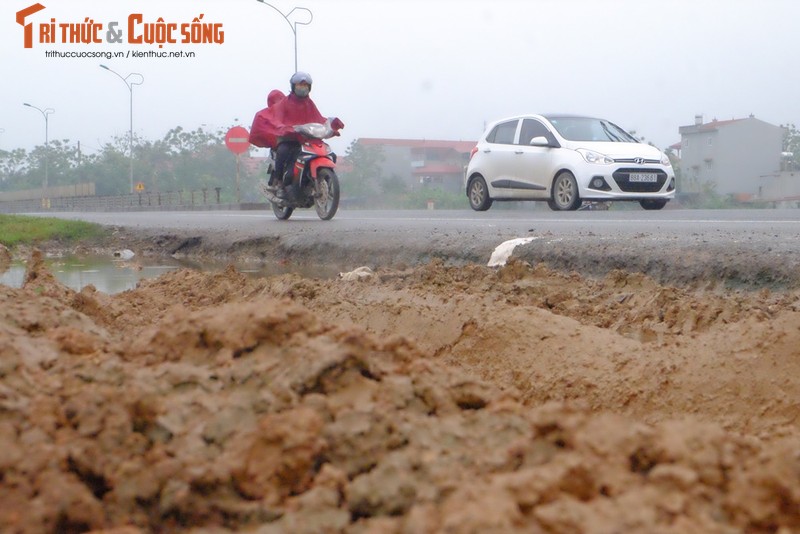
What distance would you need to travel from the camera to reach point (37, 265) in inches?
219

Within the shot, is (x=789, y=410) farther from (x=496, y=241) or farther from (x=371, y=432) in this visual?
(x=496, y=241)

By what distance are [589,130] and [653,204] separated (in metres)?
1.48

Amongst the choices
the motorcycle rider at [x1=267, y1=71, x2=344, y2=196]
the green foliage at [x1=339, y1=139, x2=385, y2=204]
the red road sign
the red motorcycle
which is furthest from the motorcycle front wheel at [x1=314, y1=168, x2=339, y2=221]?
the green foliage at [x1=339, y1=139, x2=385, y2=204]

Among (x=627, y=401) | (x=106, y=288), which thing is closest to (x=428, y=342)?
(x=627, y=401)

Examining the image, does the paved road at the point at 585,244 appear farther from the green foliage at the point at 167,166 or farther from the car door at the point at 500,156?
the green foliage at the point at 167,166

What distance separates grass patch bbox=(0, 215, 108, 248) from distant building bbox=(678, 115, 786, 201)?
46.0 meters

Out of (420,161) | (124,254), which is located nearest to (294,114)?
(124,254)

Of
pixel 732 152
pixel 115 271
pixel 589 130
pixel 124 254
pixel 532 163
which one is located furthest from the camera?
pixel 732 152

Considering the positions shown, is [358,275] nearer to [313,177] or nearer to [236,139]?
[313,177]

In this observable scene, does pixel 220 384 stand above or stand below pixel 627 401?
above

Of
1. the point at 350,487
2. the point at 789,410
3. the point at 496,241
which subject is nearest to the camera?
the point at 350,487

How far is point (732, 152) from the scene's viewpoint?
187ft

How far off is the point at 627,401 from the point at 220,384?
1.80 meters

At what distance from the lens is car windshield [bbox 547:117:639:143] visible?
1352 centimetres
